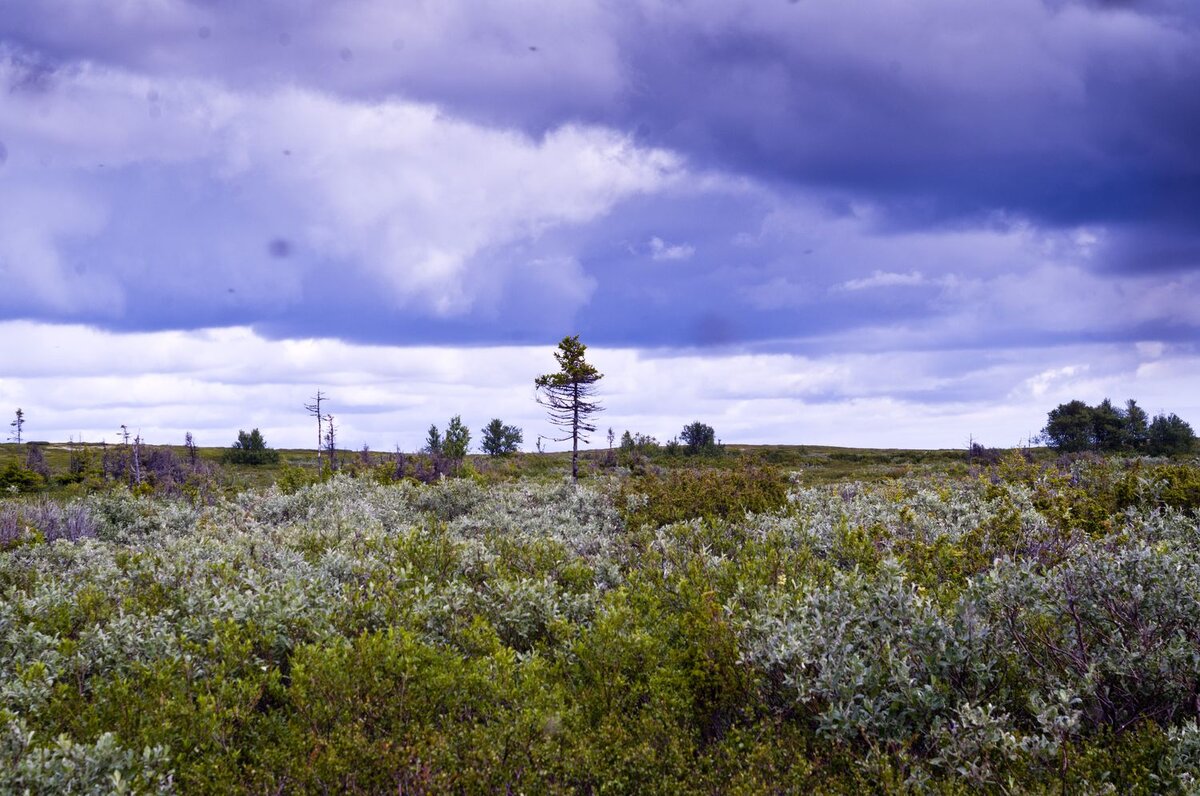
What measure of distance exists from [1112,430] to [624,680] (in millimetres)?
80885

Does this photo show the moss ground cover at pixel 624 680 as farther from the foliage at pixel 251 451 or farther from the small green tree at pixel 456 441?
the foliage at pixel 251 451

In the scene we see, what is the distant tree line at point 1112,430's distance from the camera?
6519cm

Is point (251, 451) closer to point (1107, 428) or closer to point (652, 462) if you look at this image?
point (652, 462)

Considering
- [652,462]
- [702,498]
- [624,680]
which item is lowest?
[652,462]

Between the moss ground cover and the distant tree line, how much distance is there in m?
71.0

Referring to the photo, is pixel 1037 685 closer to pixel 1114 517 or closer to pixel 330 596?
pixel 330 596

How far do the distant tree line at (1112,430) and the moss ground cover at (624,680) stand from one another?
2797 inches

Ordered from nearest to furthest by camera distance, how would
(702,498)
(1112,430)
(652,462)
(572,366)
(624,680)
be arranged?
(624,680) < (702,498) < (572,366) < (652,462) < (1112,430)

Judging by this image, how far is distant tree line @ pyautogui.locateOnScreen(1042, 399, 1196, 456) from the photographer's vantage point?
2566 inches

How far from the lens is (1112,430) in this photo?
69562mm

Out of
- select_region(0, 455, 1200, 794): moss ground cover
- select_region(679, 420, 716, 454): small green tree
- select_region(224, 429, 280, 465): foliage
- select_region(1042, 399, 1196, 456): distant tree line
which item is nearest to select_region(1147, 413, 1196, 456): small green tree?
select_region(1042, 399, 1196, 456): distant tree line

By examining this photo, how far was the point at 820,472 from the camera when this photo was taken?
52656 millimetres

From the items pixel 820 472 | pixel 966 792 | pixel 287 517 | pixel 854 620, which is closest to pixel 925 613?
pixel 854 620

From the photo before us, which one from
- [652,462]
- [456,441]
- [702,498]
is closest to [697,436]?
[652,462]
